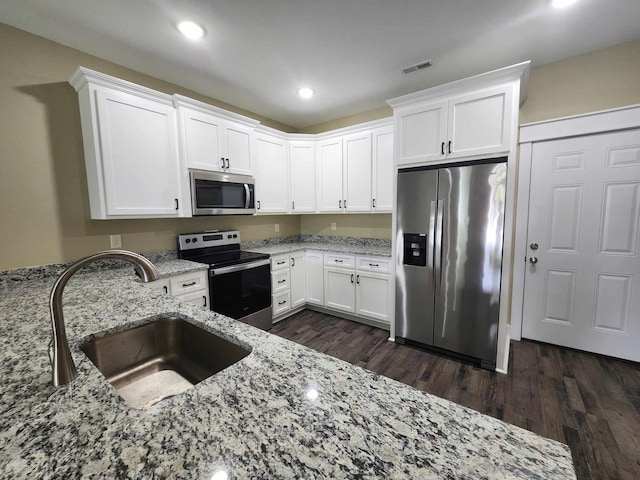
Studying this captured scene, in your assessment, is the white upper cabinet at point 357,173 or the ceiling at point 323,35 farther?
the white upper cabinet at point 357,173

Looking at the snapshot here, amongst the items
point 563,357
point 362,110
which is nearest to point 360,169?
point 362,110

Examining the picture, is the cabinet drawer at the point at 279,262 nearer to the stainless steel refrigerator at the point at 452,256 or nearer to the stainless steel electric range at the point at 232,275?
the stainless steel electric range at the point at 232,275

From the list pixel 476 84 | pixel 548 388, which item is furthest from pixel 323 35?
pixel 548 388

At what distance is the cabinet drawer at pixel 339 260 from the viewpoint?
3238 mm

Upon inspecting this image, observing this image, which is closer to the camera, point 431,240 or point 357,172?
point 431,240

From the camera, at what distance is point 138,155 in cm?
221

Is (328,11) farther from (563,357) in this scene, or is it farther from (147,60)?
(563,357)

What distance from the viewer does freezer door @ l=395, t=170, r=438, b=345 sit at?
248 cm

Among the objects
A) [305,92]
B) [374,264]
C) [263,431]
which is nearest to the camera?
[263,431]

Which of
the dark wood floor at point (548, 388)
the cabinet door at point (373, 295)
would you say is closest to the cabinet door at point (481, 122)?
the cabinet door at point (373, 295)

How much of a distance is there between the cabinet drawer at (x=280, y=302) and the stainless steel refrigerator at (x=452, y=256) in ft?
4.53

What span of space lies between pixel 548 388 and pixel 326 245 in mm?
2629

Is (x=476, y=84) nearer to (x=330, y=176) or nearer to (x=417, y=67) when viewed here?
(x=417, y=67)

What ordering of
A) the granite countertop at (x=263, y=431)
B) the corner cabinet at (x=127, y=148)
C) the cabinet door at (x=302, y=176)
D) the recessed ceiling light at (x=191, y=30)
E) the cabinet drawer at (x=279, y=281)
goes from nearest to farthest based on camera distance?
the granite countertop at (x=263, y=431), the recessed ceiling light at (x=191, y=30), the corner cabinet at (x=127, y=148), the cabinet drawer at (x=279, y=281), the cabinet door at (x=302, y=176)
